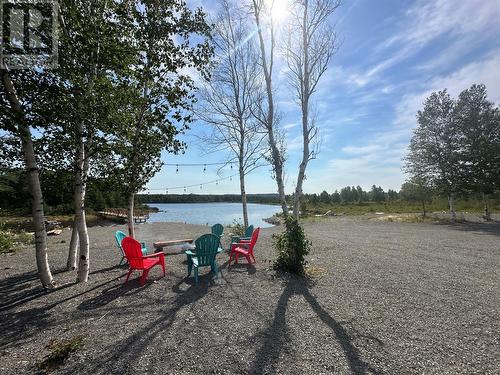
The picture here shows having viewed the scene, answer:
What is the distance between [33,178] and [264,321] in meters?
4.44

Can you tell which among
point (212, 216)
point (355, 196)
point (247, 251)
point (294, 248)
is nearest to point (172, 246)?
point (247, 251)

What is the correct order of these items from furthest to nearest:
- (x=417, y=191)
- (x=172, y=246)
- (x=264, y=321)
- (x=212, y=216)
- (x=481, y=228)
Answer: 1. (x=212, y=216)
2. (x=417, y=191)
3. (x=481, y=228)
4. (x=172, y=246)
5. (x=264, y=321)

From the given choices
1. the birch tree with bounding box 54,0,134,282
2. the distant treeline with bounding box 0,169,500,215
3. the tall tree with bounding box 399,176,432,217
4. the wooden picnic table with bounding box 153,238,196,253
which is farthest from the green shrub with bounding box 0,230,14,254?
the tall tree with bounding box 399,176,432,217

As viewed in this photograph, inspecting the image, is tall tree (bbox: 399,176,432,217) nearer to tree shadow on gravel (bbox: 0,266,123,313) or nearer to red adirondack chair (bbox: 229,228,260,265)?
red adirondack chair (bbox: 229,228,260,265)

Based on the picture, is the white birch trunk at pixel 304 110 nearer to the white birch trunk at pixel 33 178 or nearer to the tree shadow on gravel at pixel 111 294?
the tree shadow on gravel at pixel 111 294

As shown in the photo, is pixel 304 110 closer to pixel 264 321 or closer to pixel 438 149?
pixel 264 321

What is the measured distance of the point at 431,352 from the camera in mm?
2863

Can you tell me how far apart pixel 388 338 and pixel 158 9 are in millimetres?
7361

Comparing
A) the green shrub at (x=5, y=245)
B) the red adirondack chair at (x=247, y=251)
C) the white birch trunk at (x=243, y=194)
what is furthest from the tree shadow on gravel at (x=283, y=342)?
the green shrub at (x=5, y=245)

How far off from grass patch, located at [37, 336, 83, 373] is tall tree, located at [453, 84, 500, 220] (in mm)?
23523

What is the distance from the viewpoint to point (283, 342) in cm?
310

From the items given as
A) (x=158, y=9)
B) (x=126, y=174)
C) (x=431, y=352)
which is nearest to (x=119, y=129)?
(x=126, y=174)

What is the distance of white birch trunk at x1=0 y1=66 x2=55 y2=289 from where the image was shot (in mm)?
4066

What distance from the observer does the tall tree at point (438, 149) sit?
1944cm
